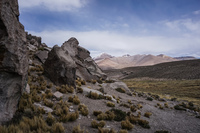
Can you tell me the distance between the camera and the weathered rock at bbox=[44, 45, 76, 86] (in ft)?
44.3

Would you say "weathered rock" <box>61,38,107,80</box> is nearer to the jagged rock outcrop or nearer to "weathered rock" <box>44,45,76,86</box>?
"weathered rock" <box>44,45,76,86</box>

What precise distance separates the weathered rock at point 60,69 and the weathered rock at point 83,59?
6.76 m

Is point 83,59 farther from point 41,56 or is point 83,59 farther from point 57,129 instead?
point 57,129

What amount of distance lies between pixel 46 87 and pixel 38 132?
7522mm

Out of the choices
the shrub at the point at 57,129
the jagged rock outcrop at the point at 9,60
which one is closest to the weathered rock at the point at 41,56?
the jagged rock outcrop at the point at 9,60

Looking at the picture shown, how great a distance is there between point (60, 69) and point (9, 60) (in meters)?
7.57

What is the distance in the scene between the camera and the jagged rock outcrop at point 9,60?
18.7ft

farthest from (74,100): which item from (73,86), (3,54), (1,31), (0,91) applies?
(1,31)

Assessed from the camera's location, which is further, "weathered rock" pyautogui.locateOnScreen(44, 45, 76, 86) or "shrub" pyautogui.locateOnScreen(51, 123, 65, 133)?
"weathered rock" pyautogui.locateOnScreen(44, 45, 76, 86)

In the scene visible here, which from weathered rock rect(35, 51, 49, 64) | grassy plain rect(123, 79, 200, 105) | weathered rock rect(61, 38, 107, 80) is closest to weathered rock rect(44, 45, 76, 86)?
weathered rock rect(35, 51, 49, 64)

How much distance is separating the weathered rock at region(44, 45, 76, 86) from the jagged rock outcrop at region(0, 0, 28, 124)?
6.69 metres

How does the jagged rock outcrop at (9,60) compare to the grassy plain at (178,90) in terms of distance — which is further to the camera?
the grassy plain at (178,90)

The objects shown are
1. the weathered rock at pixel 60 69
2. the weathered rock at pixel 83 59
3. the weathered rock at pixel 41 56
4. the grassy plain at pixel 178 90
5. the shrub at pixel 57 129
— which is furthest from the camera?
the grassy plain at pixel 178 90

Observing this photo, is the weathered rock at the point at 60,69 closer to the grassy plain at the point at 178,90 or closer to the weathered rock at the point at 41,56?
the weathered rock at the point at 41,56
